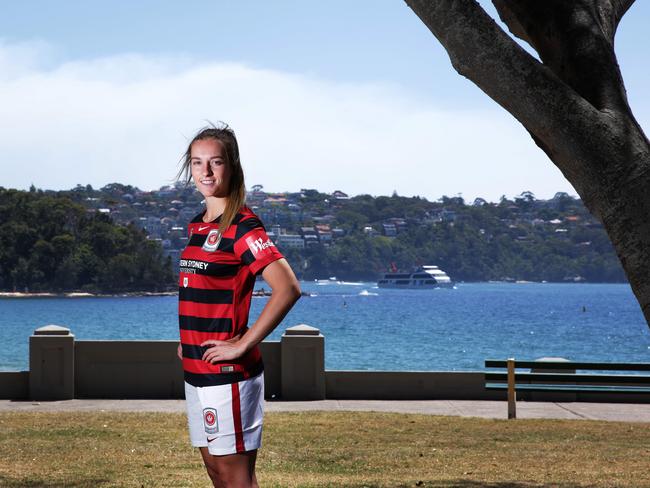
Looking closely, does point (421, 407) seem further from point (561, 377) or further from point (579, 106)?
point (579, 106)

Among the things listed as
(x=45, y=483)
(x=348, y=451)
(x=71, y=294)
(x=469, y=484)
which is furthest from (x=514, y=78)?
(x=71, y=294)

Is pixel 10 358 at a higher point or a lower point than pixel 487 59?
lower

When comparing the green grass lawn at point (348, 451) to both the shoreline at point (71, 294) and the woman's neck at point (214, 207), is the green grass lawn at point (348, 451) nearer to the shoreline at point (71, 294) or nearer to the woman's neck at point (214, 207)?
the woman's neck at point (214, 207)

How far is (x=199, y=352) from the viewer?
4.28 m

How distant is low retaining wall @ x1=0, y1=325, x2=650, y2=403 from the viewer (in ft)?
50.9

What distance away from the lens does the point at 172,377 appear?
1573cm

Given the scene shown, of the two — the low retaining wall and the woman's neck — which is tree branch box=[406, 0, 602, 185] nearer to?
the woman's neck

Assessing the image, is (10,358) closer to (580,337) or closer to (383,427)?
(580,337)

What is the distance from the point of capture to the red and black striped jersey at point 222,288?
13.9 feet

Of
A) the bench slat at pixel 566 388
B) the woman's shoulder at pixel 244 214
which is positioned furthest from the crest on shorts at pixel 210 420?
the bench slat at pixel 566 388

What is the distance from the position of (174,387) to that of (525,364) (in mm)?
5006

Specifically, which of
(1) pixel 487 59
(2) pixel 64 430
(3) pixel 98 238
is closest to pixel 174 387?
(2) pixel 64 430

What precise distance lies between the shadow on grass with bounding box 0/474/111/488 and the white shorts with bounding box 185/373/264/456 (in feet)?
15.3

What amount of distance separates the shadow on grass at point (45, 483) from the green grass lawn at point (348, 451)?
10 millimetres
